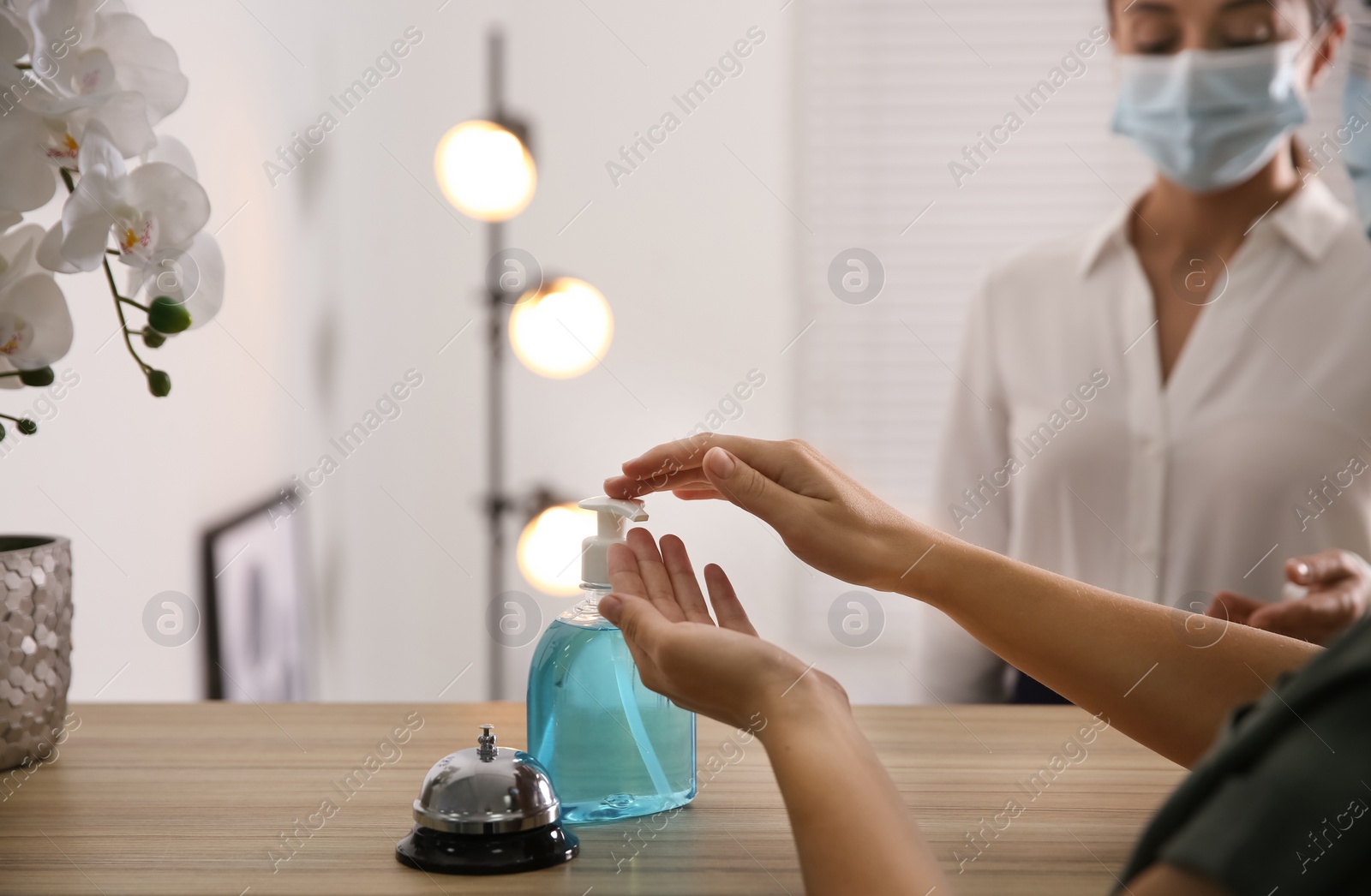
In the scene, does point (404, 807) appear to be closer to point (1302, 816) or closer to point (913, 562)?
point (913, 562)

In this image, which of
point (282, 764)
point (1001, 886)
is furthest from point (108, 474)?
point (1001, 886)

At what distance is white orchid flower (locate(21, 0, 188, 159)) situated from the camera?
1.77ft

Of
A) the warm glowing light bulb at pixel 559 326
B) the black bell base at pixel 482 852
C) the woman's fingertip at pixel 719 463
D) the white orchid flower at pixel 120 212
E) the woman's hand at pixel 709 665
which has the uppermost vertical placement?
the warm glowing light bulb at pixel 559 326

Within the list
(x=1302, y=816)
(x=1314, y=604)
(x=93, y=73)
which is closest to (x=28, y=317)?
(x=93, y=73)

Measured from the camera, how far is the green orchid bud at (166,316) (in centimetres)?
56

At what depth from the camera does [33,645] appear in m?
0.63

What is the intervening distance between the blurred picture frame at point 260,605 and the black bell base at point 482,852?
0.83m

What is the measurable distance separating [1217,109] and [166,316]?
1.22 m

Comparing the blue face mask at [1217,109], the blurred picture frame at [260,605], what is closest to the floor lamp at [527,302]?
the blurred picture frame at [260,605]

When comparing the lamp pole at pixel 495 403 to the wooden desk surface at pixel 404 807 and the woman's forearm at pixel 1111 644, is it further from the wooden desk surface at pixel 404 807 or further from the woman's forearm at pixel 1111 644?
the woman's forearm at pixel 1111 644

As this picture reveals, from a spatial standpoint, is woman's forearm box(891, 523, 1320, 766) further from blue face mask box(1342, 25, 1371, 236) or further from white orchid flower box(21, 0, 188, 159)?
blue face mask box(1342, 25, 1371, 236)

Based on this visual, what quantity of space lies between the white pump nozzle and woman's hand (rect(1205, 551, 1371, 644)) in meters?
0.42

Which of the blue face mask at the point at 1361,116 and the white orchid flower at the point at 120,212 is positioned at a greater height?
the blue face mask at the point at 1361,116

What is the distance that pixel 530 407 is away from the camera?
2.14 m
